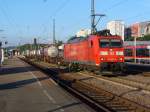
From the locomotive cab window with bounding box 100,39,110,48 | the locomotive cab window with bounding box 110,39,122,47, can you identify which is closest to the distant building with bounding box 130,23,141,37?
the locomotive cab window with bounding box 110,39,122,47

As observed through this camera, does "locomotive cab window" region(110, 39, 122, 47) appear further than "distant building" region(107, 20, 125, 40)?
No

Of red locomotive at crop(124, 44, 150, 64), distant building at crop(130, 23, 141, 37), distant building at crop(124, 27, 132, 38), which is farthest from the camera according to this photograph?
distant building at crop(124, 27, 132, 38)

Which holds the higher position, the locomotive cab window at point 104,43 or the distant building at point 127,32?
the distant building at point 127,32

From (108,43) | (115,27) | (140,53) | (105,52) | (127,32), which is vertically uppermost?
(127,32)

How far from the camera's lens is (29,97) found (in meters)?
18.6

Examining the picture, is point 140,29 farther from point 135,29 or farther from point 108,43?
point 108,43

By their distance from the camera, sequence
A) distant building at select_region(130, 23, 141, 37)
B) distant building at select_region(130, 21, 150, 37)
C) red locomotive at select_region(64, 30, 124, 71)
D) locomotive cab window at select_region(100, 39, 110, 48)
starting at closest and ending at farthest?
red locomotive at select_region(64, 30, 124, 71) < locomotive cab window at select_region(100, 39, 110, 48) < distant building at select_region(130, 21, 150, 37) < distant building at select_region(130, 23, 141, 37)

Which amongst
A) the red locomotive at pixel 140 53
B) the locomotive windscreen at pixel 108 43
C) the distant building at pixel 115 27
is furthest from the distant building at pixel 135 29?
the locomotive windscreen at pixel 108 43

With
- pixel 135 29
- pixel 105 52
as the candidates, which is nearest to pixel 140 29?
pixel 135 29

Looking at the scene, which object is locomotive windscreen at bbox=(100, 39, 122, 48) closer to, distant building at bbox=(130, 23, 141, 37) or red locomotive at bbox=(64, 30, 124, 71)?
red locomotive at bbox=(64, 30, 124, 71)

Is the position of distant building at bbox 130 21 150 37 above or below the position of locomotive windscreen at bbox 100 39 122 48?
above

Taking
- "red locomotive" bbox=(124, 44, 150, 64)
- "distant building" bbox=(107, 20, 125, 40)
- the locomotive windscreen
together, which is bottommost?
"red locomotive" bbox=(124, 44, 150, 64)

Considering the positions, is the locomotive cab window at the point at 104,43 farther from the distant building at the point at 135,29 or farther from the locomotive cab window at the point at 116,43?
the distant building at the point at 135,29

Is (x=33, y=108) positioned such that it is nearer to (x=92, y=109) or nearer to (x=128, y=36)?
(x=92, y=109)
